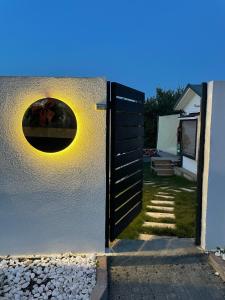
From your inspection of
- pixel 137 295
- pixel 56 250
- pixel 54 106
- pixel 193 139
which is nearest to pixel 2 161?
pixel 54 106

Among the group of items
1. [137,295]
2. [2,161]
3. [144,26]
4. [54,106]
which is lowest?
[137,295]

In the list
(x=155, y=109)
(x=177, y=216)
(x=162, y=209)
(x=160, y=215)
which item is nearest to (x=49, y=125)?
(x=160, y=215)

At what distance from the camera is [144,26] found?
3462cm

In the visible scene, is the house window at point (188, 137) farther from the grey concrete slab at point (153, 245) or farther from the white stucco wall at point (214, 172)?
the white stucco wall at point (214, 172)

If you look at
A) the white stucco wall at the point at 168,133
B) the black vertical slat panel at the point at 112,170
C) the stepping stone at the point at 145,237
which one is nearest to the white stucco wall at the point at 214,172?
the stepping stone at the point at 145,237

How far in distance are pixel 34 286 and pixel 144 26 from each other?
112 ft

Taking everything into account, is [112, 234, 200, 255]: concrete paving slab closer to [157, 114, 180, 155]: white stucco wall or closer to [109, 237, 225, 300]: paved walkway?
[109, 237, 225, 300]: paved walkway

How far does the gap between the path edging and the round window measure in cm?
174

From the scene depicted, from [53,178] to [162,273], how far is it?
6.74 ft

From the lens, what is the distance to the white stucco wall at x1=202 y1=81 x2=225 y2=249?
16.1 feet

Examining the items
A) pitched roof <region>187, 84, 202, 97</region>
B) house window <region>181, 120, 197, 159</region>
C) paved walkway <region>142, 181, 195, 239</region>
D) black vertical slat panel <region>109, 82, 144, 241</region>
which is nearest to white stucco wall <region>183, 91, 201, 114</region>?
pitched roof <region>187, 84, 202, 97</region>

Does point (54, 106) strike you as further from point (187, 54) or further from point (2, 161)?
point (187, 54)

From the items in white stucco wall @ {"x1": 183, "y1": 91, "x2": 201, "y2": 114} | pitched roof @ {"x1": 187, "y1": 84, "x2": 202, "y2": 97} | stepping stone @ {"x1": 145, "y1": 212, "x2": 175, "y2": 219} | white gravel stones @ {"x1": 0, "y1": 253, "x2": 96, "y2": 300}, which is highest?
pitched roof @ {"x1": 187, "y1": 84, "x2": 202, "y2": 97}

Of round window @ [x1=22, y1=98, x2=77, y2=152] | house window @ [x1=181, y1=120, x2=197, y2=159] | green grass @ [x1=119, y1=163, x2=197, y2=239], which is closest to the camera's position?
round window @ [x1=22, y1=98, x2=77, y2=152]
